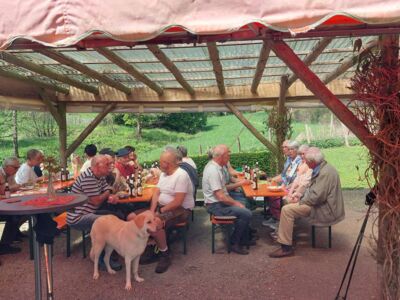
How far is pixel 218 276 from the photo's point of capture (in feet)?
12.2

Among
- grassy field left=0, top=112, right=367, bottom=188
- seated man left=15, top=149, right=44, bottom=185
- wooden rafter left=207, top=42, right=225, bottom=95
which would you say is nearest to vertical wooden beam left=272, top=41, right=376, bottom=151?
wooden rafter left=207, top=42, right=225, bottom=95

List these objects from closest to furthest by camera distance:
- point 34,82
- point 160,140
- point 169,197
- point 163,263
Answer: point 163,263 < point 169,197 < point 34,82 < point 160,140

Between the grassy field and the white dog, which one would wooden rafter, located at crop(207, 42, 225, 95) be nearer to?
the white dog

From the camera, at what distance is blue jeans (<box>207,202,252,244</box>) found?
430 cm

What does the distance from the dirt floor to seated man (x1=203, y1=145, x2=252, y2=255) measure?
242 mm

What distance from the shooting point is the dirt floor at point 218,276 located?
3340 millimetres

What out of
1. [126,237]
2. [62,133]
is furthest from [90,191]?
[62,133]

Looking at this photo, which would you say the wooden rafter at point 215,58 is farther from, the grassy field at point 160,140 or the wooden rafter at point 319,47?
the grassy field at point 160,140

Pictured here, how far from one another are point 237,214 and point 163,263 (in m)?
1.06

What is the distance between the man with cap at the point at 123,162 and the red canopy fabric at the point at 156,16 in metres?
3.62

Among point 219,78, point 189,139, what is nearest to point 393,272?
point 219,78

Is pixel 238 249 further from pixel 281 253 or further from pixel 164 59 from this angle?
pixel 164 59

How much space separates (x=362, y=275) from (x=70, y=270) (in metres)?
3.16

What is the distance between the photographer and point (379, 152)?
8.01 feet
